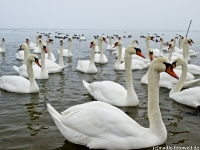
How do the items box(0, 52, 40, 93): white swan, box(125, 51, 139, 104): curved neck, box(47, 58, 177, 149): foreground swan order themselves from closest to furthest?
box(47, 58, 177, 149): foreground swan < box(125, 51, 139, 104): curved neck < box(0, 52, 40, 93): white swan

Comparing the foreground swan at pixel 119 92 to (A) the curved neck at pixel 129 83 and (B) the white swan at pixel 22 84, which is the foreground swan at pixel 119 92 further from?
(B) the white swan at pixel 22 84

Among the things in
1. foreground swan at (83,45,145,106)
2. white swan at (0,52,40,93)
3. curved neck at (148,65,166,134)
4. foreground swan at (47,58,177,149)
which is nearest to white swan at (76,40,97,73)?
white swan at (0,52,40,93)

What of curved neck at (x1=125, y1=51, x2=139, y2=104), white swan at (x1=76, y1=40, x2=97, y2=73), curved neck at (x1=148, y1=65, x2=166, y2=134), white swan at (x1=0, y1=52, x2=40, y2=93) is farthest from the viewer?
white swan at (x1=76, y1=40, x2=97, y2=73)

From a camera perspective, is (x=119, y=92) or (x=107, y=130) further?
(x=119, y=92)

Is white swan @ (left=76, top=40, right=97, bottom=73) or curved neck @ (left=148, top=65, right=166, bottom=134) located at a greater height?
curved neck @ (left=148, top=65, right=166, bottom=134)

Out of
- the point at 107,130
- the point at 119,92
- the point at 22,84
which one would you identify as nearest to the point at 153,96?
the point at 107,130

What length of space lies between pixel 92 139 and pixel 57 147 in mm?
858

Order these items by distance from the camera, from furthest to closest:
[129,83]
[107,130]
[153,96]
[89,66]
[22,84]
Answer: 1. [89,66]
2. [22,84]
3. [129,83]
4. [153,96]
5. [107,130]

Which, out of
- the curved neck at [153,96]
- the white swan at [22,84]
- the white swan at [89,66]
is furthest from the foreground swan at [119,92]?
the white swan at [89,66]

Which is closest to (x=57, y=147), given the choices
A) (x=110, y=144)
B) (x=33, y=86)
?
(x=110, y=144)

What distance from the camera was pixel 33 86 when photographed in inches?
372

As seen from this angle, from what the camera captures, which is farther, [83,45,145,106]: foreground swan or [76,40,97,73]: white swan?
[76,40,97,73]: white swan

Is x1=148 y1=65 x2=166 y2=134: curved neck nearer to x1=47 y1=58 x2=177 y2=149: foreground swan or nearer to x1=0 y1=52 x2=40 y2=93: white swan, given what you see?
x1=47 y1=58 x2=177 y2=149: foreground swan

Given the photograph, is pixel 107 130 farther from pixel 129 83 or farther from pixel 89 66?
pixel 89 66
